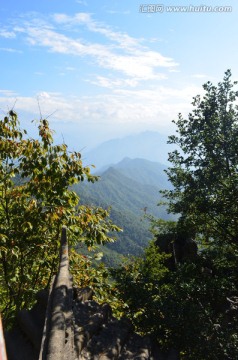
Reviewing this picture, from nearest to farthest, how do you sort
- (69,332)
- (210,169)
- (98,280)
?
(69,332) → (98,280) → (210,169)

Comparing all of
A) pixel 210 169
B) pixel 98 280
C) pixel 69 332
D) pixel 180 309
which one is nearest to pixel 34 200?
pixel 98 280

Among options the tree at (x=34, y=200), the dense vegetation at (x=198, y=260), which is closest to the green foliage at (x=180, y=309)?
the dense vegetation at (x=198, y=260)

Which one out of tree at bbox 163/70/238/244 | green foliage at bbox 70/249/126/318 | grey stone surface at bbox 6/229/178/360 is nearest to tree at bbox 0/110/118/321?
green foliage at bbox 70/249/126/318

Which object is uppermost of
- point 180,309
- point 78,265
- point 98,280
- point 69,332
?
point 78,265

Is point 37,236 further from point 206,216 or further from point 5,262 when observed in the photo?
point 206,216

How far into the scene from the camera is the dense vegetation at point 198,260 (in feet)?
31.2

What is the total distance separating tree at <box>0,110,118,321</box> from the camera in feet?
31.9

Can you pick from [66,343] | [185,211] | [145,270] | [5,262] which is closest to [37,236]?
[5,262]

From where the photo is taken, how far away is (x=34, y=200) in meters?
10.0

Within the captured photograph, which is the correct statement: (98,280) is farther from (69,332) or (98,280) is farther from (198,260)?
(198,260)

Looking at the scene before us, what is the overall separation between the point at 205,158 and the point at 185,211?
11.7 feet

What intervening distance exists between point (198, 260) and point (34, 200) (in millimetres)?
12098

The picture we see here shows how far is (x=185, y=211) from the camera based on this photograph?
724 inches

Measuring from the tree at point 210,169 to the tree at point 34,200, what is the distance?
8024 millimetres
